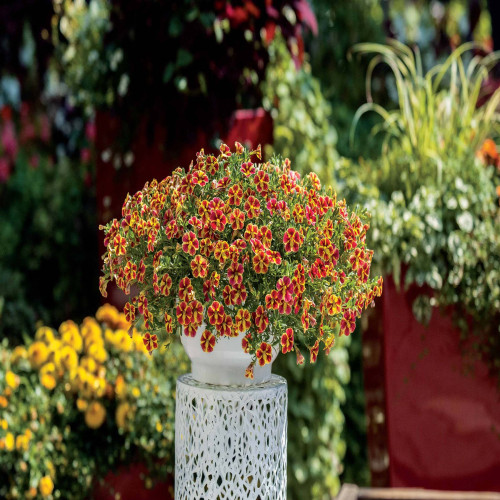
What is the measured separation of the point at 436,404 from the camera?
10.1ft

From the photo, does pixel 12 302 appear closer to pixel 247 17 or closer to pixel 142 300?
pixel 247 17

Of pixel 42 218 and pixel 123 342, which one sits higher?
pixel 42 218

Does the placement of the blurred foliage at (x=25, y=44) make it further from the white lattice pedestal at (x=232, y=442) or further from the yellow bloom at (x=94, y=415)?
the white lattice pedestal at (x=232, y=442)

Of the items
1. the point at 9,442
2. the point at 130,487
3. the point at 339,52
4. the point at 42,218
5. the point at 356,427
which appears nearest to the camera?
the point at 9,442

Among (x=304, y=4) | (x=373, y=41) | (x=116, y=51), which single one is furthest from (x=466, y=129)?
(x=373, y=41)

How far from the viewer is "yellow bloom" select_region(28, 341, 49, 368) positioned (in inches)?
102

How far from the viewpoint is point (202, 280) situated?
1770 mm

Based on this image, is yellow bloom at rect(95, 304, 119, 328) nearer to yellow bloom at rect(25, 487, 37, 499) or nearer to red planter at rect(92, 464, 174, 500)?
red planter at rect(92, 464, 174, 500)

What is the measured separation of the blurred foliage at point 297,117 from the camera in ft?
10.0

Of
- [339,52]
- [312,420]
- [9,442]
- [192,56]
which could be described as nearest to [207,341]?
[9,442]

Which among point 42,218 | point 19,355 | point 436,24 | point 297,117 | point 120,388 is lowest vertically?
point 120,388

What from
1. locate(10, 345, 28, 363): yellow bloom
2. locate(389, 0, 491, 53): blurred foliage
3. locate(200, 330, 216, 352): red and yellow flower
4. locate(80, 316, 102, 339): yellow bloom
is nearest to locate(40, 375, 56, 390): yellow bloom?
locate(10, 345, 28, 363): yellow bloom

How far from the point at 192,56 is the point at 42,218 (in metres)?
1.60

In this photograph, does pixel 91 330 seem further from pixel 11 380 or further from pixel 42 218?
pixel 42 218
